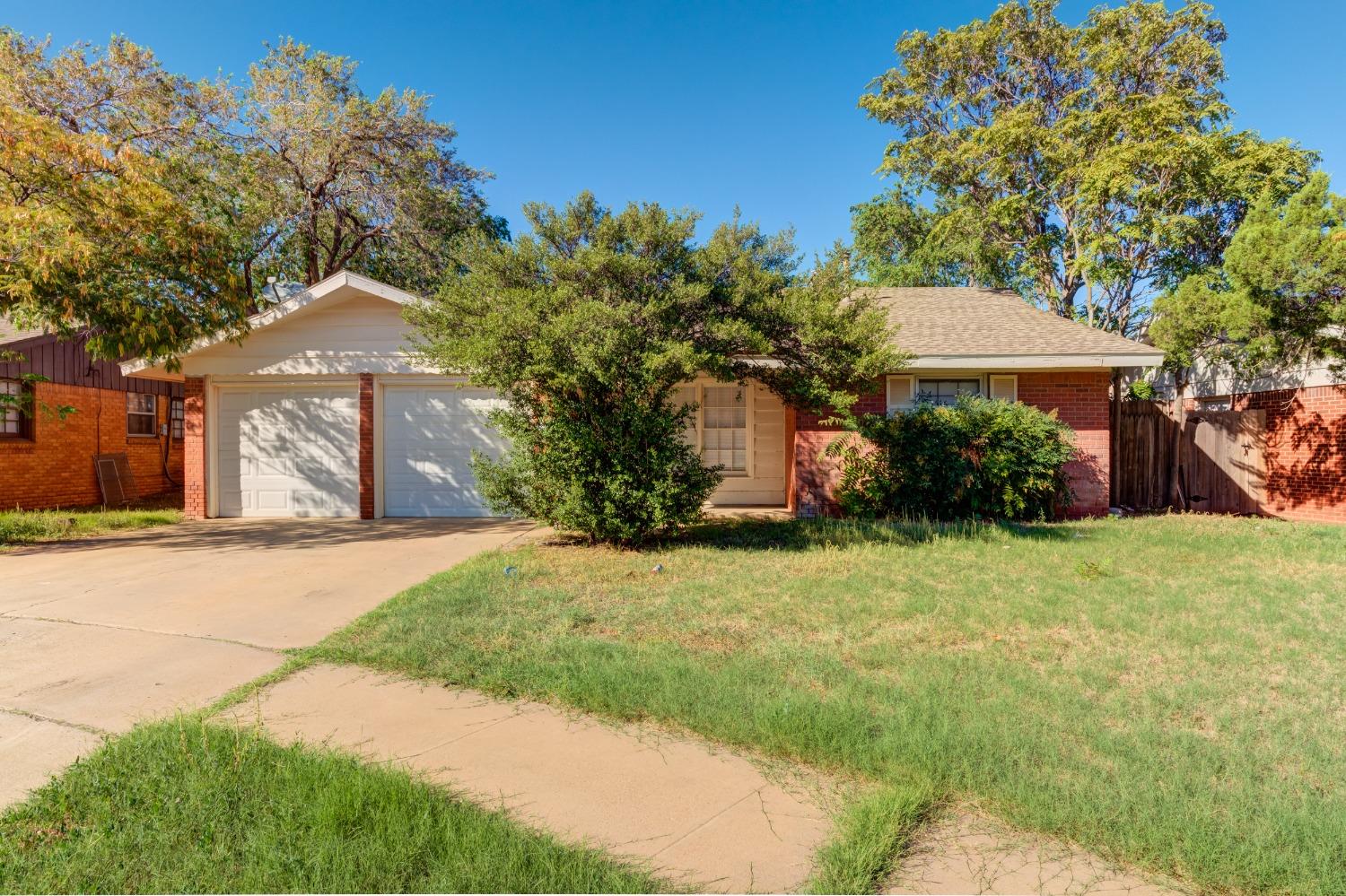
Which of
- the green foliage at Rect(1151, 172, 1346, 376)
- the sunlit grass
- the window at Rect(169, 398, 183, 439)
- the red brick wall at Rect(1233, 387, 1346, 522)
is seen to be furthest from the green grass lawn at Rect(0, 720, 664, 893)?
the window at Rect(169, 398, 183, 439)

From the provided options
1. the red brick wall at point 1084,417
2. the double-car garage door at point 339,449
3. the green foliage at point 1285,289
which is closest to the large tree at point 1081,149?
the green foliage at point 1285,289

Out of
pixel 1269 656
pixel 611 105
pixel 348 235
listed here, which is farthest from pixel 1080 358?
pixel 348 235

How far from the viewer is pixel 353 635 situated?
5277mm

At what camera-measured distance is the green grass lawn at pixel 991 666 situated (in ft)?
9.40

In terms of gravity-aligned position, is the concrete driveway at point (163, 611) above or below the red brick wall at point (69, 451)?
below

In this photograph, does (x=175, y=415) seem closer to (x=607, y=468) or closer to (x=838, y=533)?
(x=607, y=468)

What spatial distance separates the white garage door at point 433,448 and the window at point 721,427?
339 centimetres

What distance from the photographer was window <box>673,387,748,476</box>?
1278 centimetres

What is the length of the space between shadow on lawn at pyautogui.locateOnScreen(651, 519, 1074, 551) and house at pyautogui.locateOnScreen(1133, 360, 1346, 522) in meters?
5.92

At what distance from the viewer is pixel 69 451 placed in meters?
14.3

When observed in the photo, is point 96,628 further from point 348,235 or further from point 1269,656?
point 348,235

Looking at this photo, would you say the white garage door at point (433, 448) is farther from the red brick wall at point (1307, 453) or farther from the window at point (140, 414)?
the red brick wall at point (1307, 453)

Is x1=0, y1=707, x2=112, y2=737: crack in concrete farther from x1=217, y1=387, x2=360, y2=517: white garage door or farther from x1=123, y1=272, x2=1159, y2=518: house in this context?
x1=217, y1=387, x2=360, y2=517: white garage door

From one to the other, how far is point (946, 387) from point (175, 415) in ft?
57.2
